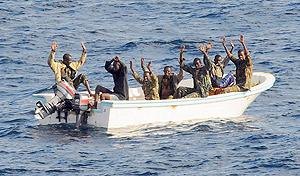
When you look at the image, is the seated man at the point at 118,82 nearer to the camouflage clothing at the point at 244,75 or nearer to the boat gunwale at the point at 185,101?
the boat gunwale at the point at 185,101

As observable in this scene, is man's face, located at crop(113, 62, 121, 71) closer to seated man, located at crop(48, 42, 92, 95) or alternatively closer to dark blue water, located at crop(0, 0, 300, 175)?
seated man, located at crop(48, 42, 92, 95)

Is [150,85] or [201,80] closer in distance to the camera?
[150,85]

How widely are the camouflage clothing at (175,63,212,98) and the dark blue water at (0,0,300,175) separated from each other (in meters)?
0.93

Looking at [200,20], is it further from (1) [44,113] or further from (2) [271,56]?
(1) [44,113]

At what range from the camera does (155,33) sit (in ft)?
158

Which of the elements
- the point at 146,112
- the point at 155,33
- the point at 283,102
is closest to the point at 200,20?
the point at 155,33

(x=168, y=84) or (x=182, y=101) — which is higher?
(x=168, y=84)

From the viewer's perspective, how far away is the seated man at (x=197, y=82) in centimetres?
3278

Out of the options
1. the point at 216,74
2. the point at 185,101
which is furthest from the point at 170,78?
the point at 216,74

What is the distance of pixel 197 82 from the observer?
32.9m

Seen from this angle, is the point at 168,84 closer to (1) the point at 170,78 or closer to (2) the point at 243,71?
(1) the point at 170,78

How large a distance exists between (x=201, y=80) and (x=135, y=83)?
7.10 meters

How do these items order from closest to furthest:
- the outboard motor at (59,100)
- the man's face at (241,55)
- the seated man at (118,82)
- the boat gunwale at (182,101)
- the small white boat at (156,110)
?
1. the boat gunwale at (182,101)
2. the small white boat at (156,110)
3. the outboard motor at (59,100)
4. the seated man at (118,82)
5. the man's face at (241,55)

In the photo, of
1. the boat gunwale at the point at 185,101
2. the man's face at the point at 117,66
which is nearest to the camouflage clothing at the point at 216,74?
the boat gunwale at the point at 185,101
